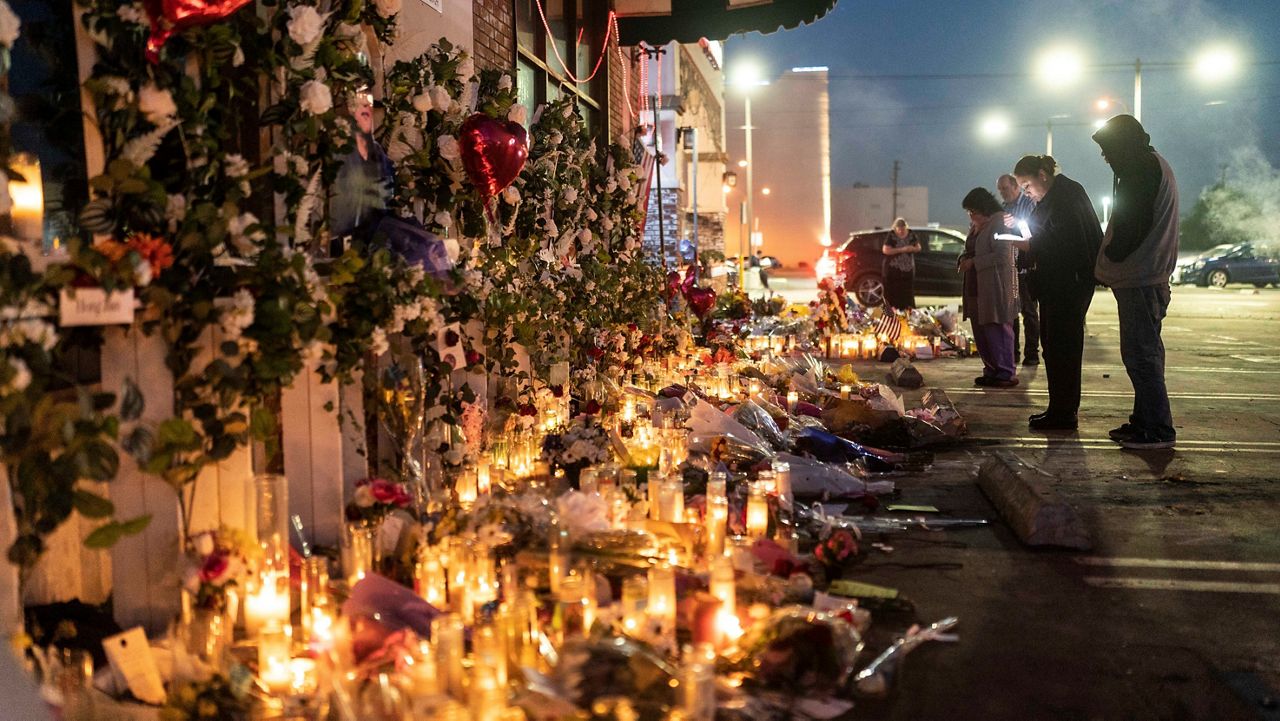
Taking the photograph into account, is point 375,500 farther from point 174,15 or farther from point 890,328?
point 890,328

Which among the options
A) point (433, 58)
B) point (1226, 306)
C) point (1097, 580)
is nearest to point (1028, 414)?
point (1097, 580)

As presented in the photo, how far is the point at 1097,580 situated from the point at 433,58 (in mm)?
4445

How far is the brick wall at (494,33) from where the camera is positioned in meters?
8.25

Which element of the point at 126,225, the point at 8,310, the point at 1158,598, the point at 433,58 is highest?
the point at 433,58

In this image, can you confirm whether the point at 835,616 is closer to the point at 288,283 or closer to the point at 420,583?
the point at 420,583

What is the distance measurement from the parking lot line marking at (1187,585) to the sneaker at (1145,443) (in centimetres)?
318

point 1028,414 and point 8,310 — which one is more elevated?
point 8,310

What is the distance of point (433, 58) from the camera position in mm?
6270

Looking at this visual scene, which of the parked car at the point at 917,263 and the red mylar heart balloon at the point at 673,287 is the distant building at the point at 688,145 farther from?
the parked car at the point at 917,263

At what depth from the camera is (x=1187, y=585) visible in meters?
4.73

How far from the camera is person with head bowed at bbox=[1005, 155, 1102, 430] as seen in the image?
331 inches

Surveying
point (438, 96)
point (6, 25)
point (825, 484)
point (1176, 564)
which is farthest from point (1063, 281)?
point (6, 25)

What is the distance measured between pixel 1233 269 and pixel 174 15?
130ft

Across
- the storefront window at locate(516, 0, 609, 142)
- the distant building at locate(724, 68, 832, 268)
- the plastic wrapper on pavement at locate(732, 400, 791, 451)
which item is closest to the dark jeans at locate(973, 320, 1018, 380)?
the plastic wrapper on pavement at locate(732, 400, 791, 451)
